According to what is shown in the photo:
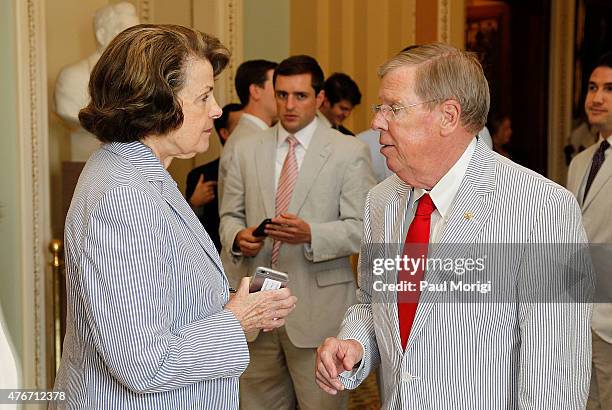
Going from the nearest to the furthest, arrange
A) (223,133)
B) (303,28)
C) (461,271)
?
(461,271) < (223,133) < (303,28)

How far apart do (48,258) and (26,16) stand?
4.16ft

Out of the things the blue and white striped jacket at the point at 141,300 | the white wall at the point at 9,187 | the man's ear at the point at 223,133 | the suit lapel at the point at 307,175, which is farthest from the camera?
the man's ear at the point at 223,133

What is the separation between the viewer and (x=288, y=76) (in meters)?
4.53

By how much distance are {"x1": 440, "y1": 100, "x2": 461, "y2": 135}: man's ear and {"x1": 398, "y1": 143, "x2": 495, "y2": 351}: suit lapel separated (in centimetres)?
14

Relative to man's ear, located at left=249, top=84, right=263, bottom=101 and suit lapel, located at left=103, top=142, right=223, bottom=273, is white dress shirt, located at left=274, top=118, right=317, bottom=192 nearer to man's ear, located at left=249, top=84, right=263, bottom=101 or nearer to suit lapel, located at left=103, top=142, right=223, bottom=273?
man's ear, located at left=249, top=84, right=263, bottom=101

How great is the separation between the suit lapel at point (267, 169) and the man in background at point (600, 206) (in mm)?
1406

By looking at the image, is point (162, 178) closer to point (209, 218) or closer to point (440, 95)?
point (440, 95)

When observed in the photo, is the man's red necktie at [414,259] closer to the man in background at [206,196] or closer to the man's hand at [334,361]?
the man's hand at [334,361]

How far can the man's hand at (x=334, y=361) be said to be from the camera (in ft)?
8.20

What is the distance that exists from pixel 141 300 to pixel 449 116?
3.12 ft

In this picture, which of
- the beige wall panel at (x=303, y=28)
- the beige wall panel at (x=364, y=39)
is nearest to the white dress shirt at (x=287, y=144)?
the beige wall panel at (x=303, y=28)

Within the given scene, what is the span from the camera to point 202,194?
5.12m

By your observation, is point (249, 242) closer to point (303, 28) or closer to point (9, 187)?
point (9, 187)

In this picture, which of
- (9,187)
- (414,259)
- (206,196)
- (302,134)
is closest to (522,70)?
Result: (206,196)
